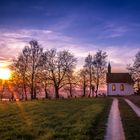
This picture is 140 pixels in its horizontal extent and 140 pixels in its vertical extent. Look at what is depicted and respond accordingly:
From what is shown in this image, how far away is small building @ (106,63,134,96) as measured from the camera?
107 meters

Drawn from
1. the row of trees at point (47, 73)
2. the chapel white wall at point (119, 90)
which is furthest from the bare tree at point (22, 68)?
the chapel white wall at point (119, 90)

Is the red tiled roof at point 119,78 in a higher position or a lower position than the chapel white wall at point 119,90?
higher

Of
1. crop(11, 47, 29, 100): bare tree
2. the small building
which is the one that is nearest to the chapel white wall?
the small building

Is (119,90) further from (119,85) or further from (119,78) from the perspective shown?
(119,78)

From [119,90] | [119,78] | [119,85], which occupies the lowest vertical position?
[119,90]

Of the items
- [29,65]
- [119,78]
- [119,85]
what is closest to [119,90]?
[119,85]

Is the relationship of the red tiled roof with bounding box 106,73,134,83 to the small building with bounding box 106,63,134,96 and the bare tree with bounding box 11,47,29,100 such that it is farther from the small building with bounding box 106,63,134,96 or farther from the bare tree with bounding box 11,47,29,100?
the bare tree with bounding box 11,47,29,100

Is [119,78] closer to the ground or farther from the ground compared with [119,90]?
farther from the ground

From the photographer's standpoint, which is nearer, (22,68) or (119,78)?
(22,68)

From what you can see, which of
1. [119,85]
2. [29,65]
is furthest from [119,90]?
[29,65]

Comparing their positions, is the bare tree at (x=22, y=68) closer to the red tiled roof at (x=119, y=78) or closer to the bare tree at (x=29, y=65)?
the bare tree at (x=29, y=65)

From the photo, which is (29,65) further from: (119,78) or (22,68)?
(119,78)

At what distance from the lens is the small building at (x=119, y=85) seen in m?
107

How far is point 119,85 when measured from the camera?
4235 inches
